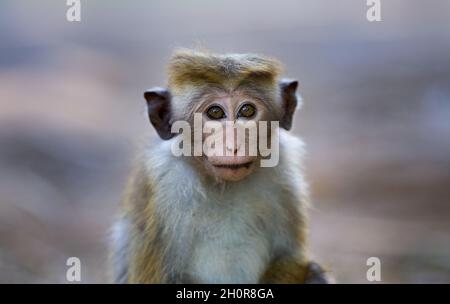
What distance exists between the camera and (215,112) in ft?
12.0

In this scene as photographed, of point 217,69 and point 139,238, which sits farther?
point 139,238

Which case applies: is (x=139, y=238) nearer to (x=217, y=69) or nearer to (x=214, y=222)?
(x=214, y=222)

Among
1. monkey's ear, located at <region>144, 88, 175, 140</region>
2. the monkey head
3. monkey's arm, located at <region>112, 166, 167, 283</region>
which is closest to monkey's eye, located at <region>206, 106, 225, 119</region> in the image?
the monkey head

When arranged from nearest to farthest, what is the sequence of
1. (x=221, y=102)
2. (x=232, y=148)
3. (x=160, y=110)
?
(x=232, y=148)
(x=221, y=102)
(x=160, y=110)

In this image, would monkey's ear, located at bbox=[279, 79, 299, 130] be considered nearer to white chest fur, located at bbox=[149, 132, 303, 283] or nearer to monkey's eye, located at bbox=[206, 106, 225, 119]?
white chest fur, located at bbox=[149, 132, 303, 283]

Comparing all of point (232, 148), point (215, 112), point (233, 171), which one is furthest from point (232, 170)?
point (215, 112)

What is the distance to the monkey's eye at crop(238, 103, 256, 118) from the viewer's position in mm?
3679

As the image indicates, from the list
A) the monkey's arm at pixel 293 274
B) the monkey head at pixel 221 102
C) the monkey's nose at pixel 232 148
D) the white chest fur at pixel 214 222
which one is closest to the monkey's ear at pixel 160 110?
the monkey head at pixel 221 102

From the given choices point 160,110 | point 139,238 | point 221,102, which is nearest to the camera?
point 221,102

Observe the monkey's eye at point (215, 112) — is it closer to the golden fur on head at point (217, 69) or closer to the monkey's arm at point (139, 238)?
the golden fur on head at point (217, 69)

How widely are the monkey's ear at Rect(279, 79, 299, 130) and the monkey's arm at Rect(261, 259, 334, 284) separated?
68cm

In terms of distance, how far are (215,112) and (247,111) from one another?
15cm

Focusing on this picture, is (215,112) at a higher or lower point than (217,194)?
higher
